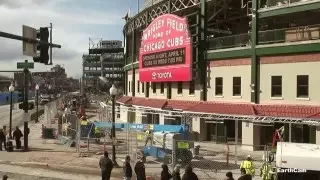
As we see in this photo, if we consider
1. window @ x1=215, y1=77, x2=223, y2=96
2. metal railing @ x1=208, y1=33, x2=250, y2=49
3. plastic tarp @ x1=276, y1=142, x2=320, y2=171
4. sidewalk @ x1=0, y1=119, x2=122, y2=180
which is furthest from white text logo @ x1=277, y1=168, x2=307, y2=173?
window @ x1=215, y1=77, x2=223, y2=96

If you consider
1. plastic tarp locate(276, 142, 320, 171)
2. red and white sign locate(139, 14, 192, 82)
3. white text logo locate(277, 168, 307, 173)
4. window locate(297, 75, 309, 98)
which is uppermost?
red and white sign locate(139, 14, 192, 82)

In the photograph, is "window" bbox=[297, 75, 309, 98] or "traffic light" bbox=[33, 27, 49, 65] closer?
"traffic light" bbox=[33, 27, 49, 65]

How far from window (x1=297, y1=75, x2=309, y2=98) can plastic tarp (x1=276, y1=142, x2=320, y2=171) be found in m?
15.5

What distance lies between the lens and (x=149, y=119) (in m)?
47.8

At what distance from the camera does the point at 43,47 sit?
16641mm

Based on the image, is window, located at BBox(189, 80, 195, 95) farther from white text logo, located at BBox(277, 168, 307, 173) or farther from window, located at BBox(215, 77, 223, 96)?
white text logo, located at BBox(277, 168, 307, 173)

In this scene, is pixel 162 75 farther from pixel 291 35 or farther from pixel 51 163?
pixel 51 163

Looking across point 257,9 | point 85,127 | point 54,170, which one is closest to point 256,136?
point 257,9

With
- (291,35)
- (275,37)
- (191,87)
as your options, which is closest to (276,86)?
(275,37)

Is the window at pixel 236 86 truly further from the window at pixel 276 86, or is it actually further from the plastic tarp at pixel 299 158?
the plastic tarp at pixel 299 158

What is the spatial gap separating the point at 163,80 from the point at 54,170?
65.6ft

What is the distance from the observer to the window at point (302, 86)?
30309mm

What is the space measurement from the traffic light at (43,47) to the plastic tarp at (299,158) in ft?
29.1

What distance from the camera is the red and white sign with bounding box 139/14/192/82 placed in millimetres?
38812
